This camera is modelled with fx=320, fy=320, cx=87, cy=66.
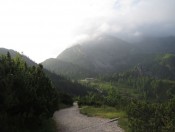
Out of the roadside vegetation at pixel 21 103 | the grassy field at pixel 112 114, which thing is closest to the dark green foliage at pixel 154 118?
the grassy field at pixel 112 114

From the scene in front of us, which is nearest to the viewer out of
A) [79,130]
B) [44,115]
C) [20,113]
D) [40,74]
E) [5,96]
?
[5,96]

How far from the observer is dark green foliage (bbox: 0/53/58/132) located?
3409 cm

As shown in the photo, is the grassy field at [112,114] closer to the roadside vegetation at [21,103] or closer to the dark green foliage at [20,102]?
the roadside vegetation at [21,103]

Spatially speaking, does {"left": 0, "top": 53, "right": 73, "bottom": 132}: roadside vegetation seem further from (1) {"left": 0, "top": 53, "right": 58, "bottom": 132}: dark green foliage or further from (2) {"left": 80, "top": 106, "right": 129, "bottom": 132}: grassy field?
(2) {"left": 80, "top": 106, "right": 129, "bottom": 132}: grassy field

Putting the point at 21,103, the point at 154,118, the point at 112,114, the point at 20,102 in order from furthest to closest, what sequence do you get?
the point at 112,114 → the point at 21,103 → the point at 20,102 → the point at 154,118

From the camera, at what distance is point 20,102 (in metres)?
37.3

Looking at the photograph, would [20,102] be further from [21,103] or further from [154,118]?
[154,118]

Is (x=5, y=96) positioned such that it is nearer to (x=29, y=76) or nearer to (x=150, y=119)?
(x=29, y=76)

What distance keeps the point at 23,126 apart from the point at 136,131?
13.6 metres

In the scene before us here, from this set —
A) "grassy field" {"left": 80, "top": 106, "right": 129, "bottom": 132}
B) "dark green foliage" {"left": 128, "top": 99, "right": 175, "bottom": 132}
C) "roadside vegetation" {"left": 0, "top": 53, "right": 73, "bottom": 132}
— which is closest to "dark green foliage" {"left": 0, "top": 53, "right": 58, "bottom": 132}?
"roadside vegetation" {"left": 0, "top": 53, "right": 73, "bottom": 132}

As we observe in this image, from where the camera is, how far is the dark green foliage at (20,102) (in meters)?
34.1

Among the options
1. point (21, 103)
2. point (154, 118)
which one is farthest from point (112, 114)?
point (154, 118)

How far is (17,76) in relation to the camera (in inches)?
1518

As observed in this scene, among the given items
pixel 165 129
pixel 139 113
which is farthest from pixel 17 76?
pixel 165 129
